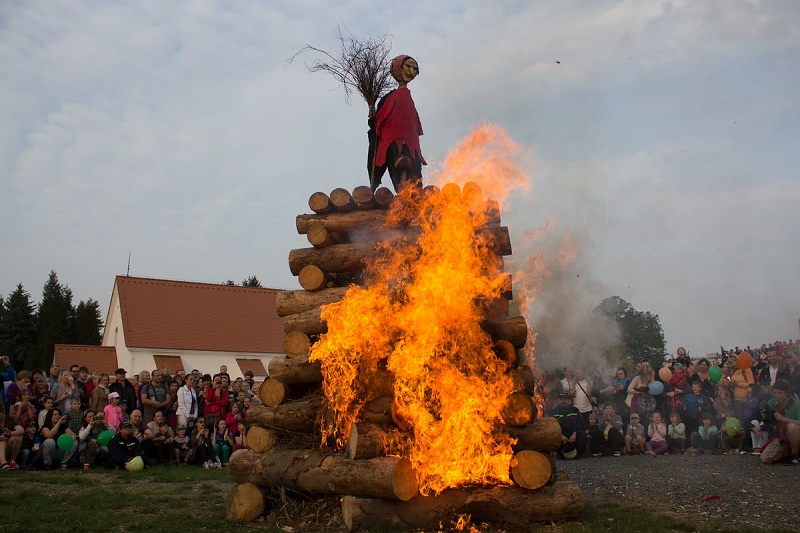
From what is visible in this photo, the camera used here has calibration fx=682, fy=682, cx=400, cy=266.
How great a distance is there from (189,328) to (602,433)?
2479 cm

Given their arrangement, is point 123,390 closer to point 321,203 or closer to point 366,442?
point 321,203

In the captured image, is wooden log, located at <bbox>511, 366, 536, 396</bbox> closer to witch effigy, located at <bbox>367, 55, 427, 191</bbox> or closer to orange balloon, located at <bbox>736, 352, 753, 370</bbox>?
witch effigy, located at <bbox>367, 55, 427, 191</bbox>

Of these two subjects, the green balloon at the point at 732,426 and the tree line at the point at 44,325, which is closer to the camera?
the green balloon at the point at 732,426

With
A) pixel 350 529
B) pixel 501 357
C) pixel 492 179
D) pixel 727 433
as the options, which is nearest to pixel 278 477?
pixel 350 529

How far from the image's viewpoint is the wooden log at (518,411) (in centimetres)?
757

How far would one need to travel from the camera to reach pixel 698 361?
14.7 metres

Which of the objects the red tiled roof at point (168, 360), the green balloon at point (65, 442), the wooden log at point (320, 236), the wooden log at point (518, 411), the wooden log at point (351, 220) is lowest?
the green balloon at point (65, 442)

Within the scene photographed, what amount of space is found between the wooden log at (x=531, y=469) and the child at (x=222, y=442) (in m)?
8.21

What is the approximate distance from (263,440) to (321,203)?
3105mm

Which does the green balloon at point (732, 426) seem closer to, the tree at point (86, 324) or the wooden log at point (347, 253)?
the wooden log at point (347, 253)

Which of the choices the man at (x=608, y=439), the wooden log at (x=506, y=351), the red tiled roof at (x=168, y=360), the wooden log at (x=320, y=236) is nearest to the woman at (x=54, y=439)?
the wooden log at (x=320, y=236)

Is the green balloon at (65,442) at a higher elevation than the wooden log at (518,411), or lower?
lower

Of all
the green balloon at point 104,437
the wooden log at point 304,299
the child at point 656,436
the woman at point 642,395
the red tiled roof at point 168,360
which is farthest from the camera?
the red tiled roof at point 168,360

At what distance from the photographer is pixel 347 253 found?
8.70 m
